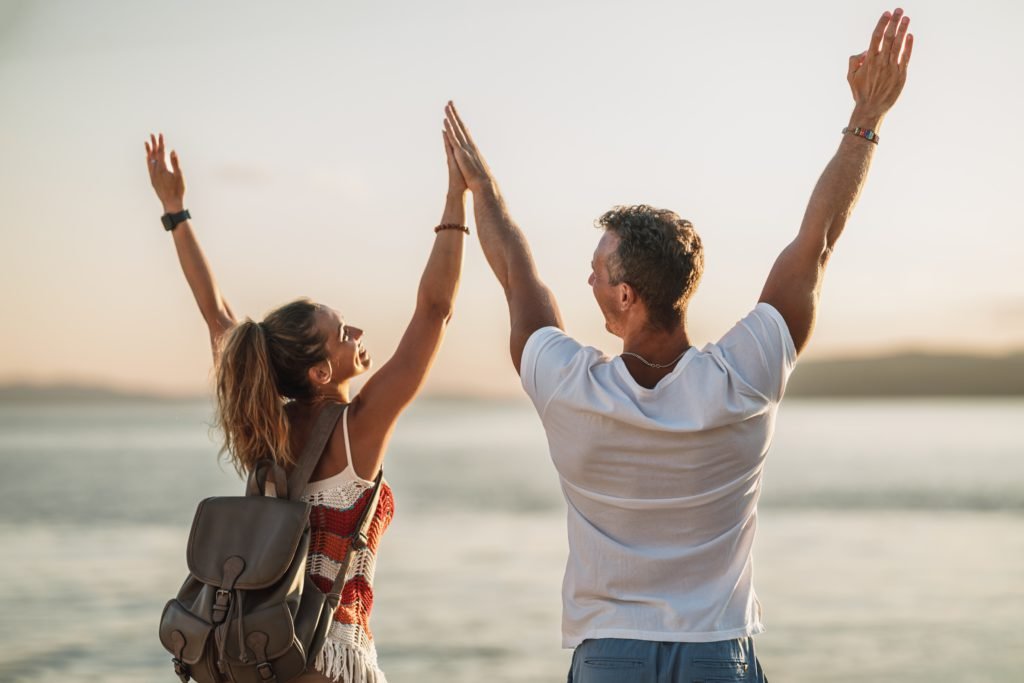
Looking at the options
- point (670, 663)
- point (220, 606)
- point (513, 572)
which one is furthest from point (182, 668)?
point (513, 572)

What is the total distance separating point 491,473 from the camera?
25.7 m

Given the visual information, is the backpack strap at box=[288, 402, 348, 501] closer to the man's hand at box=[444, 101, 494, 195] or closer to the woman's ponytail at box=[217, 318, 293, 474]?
the woman's ponytail at box=[217, 318, 293, 474]

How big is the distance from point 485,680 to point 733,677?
5897 millimetres

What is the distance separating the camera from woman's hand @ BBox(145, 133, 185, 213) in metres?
3.65

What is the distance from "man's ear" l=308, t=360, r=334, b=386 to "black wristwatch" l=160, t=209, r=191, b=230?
3.26ft

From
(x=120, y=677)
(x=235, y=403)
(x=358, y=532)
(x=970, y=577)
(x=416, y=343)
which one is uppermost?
(x=416, y=343)

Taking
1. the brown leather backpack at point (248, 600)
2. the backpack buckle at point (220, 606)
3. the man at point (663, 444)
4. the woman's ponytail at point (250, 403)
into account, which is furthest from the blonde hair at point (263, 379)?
the man at point (663, 444)

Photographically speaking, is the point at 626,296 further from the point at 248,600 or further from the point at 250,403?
the point at 248,600

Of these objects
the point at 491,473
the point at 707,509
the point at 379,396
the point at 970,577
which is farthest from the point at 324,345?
the point at 491,473

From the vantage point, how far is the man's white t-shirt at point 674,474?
222 centimetres

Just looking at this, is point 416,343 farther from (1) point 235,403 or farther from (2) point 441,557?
(2) point 441,557

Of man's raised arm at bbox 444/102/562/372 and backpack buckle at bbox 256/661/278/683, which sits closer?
man's raised arm at bbox 444/102/562/372

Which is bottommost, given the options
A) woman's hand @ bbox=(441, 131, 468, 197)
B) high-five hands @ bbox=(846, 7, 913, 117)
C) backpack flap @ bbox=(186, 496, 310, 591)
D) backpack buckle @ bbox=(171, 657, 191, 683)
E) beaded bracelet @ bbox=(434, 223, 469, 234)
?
backpack buckle @ bbox=(171, 657, 191, 683)

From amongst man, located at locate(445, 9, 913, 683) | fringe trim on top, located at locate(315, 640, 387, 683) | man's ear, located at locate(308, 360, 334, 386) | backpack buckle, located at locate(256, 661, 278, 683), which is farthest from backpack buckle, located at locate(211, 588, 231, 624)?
man, located at locate(445, 9, 913, 683)
